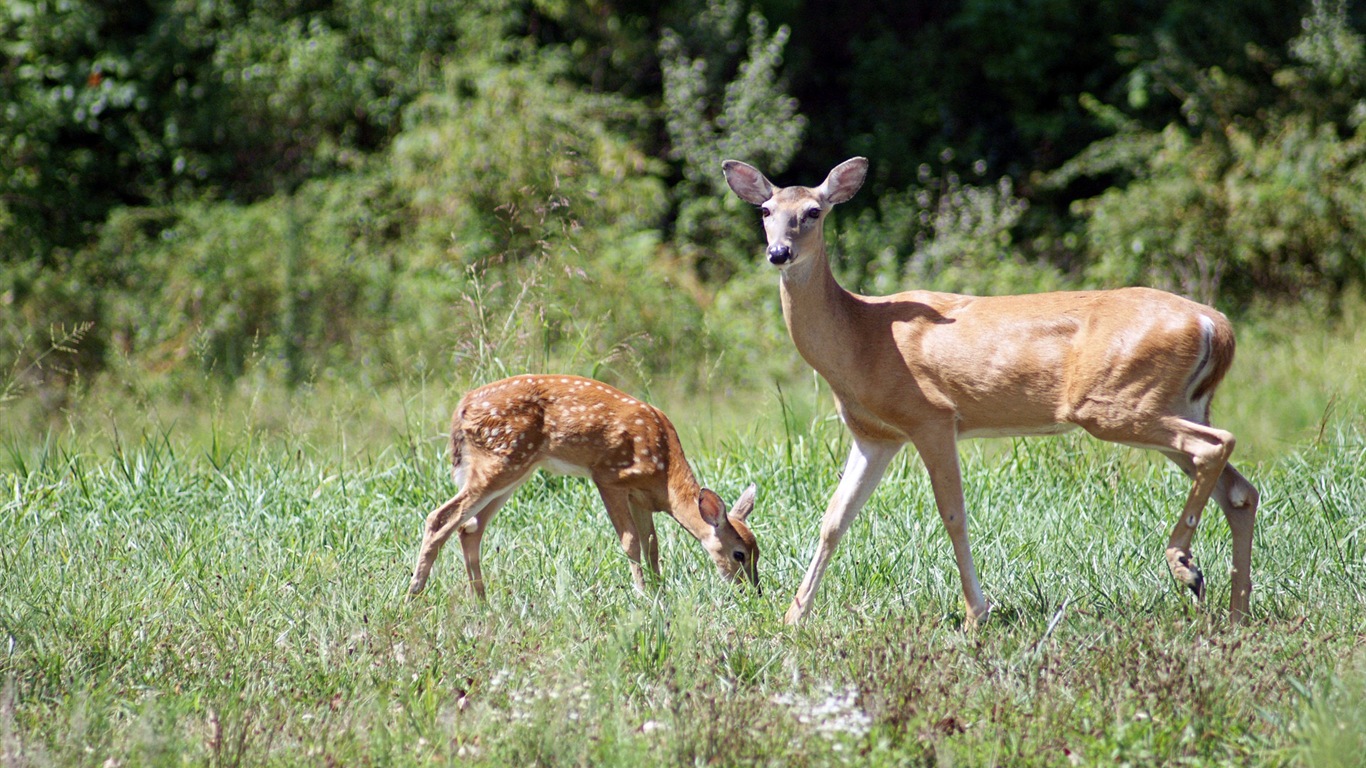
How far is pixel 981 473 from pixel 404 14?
9.77 metres

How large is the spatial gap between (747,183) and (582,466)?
4.24ft

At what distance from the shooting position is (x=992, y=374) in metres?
4.50

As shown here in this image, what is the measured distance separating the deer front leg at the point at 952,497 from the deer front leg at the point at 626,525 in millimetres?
1151

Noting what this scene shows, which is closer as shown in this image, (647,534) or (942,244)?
(647,534)

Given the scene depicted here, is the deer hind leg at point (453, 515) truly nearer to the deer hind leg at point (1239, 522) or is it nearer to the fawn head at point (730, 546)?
A: the fawn head at point (730, 546)

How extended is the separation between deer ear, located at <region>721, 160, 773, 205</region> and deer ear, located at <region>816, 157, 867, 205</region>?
0.70 feet

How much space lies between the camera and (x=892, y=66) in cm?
1561

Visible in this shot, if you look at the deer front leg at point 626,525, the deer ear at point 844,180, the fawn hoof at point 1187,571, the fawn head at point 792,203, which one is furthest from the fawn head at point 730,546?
the fawn hoof at point 1187,571

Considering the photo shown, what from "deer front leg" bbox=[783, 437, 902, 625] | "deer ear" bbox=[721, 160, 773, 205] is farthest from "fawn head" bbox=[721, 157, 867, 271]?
"deer front leg" bbox=[783, 437, 902, 625]

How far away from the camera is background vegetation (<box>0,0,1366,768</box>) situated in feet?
12.0

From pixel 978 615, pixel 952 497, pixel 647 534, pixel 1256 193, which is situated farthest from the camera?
pixel 1256 193

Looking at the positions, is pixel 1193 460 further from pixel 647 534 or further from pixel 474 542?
pixel 474 542

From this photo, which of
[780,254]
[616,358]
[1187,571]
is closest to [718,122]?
[616,358]

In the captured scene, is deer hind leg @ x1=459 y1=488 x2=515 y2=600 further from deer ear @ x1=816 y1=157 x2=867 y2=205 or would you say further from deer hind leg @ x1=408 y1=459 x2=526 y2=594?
deer ear @ x1=816 y1=157 x2=867 y2=205
